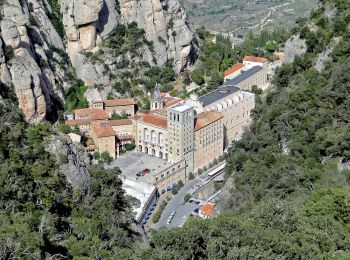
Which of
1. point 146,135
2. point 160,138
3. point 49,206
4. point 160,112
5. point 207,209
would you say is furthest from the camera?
point 160,112

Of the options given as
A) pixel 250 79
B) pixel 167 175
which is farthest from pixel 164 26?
pixel 167 175

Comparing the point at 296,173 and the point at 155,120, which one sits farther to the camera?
the point at 155,120

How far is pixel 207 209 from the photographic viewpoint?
50500 mm

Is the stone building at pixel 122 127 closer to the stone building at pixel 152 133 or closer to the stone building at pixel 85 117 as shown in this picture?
the stone building at pixel 152 133

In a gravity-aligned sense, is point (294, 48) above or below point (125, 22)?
above

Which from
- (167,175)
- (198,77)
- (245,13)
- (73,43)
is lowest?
(245,13)

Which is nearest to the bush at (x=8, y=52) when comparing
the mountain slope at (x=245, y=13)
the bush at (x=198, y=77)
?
the bush at (x=198, y=77)

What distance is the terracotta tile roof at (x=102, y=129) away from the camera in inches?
2317

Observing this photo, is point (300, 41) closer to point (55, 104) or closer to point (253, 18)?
point (55, 104)

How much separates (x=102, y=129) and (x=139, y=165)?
4882 millimetres

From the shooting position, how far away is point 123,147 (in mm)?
61719

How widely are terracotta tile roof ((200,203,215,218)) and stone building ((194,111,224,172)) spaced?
29.4 feet

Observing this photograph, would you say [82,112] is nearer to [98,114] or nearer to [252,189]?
[98,114]

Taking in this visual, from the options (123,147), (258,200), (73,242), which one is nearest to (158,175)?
(123,147)
